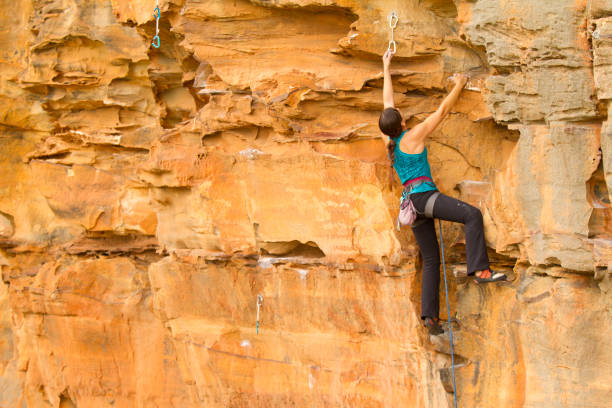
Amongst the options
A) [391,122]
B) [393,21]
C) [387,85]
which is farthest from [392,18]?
[391,122]

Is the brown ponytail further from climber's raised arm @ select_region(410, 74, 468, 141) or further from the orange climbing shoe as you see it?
the orange climbing shoe

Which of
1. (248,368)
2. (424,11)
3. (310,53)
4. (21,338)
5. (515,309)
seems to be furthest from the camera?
(21,338)

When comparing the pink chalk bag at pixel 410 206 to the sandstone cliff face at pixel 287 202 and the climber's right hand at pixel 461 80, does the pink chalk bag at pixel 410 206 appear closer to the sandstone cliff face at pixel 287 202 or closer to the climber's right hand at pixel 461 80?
the sandstone cliff face at pixel 287 202

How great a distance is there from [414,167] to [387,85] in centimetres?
72

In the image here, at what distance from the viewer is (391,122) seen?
532 centimetres

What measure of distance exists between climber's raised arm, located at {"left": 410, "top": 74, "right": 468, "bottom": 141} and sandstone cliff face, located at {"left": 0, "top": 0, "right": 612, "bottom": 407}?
0.73 feet

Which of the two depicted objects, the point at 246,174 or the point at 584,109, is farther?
the point at 246,174

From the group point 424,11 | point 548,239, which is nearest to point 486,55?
point 424,11

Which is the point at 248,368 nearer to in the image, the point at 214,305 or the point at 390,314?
the point at 214,305

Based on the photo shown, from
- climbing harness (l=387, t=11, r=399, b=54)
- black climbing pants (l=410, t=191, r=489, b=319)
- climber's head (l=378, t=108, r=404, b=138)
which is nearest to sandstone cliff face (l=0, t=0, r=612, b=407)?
climbing harness (l=387, t=11, r=399, b=54)

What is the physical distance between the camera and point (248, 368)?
666 centimetres

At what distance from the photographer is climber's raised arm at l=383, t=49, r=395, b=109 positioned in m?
5.47

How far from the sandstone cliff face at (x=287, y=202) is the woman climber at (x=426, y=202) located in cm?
22

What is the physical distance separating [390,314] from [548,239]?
150 centimetres
